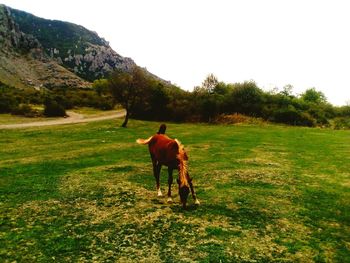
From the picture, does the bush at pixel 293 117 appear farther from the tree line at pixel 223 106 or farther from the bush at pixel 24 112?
the bush at pixel 24 112

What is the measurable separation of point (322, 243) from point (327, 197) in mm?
5848

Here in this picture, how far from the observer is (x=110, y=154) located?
28.8 m

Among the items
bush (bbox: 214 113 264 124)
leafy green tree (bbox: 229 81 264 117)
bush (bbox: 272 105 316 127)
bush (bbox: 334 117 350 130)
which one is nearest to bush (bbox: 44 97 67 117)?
bush (bbox: 214 113 264 124)

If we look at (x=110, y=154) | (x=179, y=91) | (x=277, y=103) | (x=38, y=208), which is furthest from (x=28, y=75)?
(x=38, y=208)

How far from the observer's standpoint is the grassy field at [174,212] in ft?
33.8

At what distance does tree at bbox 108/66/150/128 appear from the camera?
53.0 metres

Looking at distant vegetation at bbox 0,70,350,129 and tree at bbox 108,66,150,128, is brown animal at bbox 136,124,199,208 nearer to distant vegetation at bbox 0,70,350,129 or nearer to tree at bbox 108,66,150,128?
tree at bbox 108,66,150,128

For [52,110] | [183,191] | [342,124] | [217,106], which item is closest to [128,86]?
[217,106]

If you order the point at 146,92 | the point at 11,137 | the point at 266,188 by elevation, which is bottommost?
the point at 11,137

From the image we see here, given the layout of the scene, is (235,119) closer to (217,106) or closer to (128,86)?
(217,106)

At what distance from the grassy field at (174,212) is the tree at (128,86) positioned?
2688 centimetres

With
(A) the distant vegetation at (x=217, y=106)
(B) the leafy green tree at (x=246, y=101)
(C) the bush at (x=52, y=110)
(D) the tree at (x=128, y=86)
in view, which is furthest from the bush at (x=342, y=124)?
(C) the bush at (x=52, y=110)

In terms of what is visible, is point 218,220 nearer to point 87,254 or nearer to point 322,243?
point 322,243

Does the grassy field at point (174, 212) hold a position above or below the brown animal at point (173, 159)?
below
